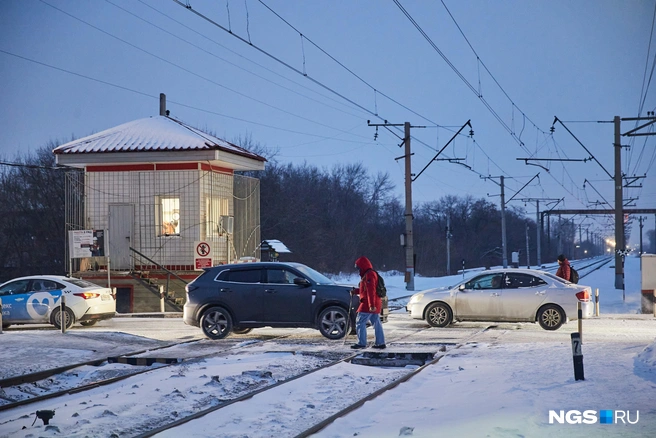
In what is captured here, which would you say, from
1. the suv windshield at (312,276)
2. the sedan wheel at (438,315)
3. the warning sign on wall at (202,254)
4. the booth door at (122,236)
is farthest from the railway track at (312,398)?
the booth door at (122,236)

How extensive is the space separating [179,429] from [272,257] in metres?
29.8

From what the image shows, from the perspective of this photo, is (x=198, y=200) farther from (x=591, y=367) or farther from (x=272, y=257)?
(x=591, y=367)

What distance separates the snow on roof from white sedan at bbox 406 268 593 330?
1297cm

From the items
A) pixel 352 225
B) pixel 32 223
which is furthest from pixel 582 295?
pixel 352 225

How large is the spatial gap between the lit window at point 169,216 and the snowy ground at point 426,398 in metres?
16.3

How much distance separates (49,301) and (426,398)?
1387cm

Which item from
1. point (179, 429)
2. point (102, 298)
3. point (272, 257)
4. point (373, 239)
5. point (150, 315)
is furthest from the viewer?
point (373, 239)

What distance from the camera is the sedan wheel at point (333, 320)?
58.7 ft

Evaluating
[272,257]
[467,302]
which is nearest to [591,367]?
[467,302]

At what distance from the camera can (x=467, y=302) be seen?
67.6ft

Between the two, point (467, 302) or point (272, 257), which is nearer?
point (467, 302)

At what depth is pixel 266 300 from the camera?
59.5ft

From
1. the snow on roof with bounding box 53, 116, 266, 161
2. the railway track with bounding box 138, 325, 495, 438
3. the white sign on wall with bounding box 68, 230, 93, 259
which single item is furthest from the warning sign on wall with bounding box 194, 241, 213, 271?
the railway track with bounding box 138, 325, 495, 438

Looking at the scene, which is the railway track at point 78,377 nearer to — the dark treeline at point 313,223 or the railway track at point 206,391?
the railway track at point 206,391
